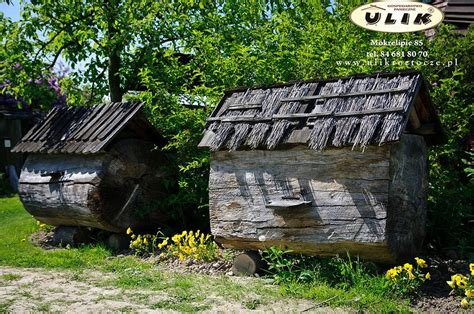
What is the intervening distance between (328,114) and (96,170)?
401 cm

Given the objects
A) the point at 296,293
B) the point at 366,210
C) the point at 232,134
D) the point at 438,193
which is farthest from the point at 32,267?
the point at 438,193

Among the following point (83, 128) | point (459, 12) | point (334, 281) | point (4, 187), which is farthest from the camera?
point (4, 187)

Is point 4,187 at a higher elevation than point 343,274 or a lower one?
higher

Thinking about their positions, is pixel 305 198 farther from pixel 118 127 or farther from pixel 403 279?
pixel 118 127

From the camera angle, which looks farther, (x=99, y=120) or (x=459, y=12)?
(x=459, y=12)

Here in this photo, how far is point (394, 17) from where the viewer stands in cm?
849

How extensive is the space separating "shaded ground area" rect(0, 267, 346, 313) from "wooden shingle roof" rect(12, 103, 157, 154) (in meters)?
2.24

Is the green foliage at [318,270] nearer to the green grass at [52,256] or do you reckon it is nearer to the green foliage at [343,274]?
the green foliage at [343,274]

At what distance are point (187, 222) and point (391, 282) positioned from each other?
14.9 feet

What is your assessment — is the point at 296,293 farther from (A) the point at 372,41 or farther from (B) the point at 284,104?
(A) the point at 372,41

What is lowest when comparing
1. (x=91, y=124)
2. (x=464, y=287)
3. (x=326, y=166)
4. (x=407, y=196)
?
(x=464, y=287)

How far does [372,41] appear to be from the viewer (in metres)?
8.04

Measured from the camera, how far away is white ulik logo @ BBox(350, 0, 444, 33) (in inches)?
328

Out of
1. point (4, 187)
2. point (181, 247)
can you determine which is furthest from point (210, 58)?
Answer: point (4, 187)
